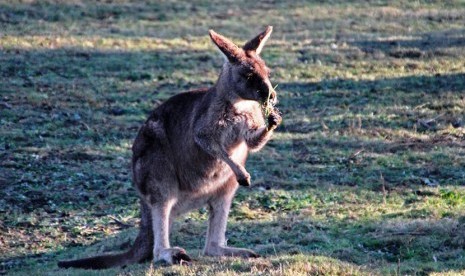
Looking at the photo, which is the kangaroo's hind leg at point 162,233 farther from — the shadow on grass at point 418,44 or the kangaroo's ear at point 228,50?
the shadow on grass at point 418,44

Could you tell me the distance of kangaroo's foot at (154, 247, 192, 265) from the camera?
25.7 ft

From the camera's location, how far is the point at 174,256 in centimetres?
786

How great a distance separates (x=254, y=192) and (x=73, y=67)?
282 inches

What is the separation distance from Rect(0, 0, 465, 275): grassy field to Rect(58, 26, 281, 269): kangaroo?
30 cm

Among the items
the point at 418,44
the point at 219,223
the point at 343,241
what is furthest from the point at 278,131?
the point at 219,223

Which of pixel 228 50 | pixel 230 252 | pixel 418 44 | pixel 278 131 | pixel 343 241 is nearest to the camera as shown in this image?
pixel 228 50

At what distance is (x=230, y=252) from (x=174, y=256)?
63 centimetres

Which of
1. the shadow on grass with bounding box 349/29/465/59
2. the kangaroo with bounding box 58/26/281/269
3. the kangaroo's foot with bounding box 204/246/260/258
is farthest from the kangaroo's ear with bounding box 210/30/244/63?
the shadow on grass with bounding box 349/29/465/59

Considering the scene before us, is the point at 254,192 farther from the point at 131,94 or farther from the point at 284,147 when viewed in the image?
the point at 131,94

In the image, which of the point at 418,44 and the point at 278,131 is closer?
the point at 278,131

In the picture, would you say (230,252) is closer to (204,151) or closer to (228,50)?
(204,151)

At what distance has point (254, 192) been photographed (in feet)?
37.9

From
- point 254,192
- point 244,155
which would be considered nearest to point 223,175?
point 244,155

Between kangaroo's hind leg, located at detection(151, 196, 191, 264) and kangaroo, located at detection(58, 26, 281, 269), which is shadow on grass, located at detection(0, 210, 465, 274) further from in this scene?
kangaroo's hind leg, located at detection(151, 196, 191, 264)
